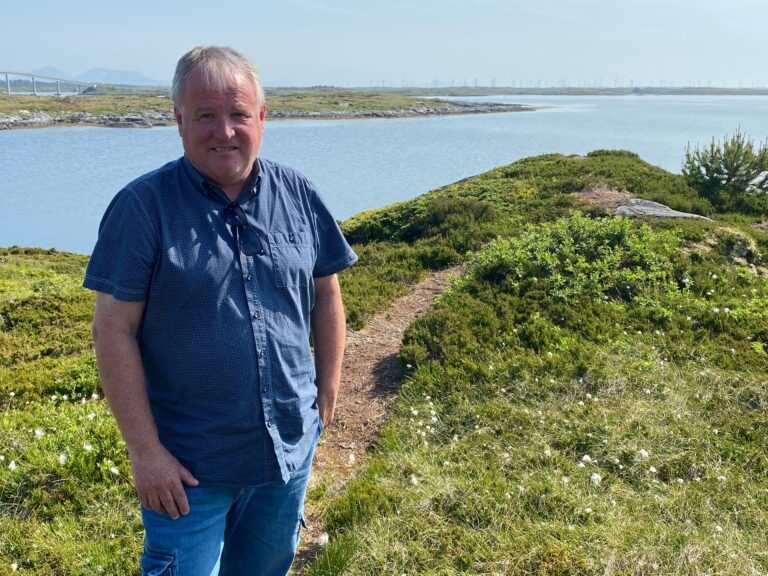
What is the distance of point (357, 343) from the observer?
8273 mm

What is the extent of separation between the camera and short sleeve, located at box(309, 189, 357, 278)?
2.88 meters

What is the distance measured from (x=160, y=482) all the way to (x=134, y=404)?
12.2 inches

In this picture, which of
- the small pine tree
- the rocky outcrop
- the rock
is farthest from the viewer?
the rocky outcrop

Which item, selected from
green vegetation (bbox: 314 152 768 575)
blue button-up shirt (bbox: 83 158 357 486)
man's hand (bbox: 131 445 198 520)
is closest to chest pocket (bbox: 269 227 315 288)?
blue button-up shirt (bbox: 83 158 357 486)

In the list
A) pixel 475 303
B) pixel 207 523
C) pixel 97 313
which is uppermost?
pixel 97 313

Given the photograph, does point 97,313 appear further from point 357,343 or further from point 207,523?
point 357,343

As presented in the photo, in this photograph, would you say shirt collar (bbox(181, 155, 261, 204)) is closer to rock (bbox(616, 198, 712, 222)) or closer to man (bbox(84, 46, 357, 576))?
man (bbox(84, 46, 357, 576))

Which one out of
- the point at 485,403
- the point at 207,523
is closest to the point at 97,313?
the point at 207,523

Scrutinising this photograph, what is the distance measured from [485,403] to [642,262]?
446 cm

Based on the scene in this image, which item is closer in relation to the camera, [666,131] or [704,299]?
[704,299]

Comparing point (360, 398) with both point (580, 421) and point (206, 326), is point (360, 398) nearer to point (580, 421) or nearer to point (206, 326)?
point (580, 421)

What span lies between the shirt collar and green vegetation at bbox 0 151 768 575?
253cm

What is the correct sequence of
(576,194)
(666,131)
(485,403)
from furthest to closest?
(666,131) < (576,194) < (485,403)

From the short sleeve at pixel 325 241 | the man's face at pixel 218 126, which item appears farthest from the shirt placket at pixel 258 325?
the short sleeve at pixel 325 241
